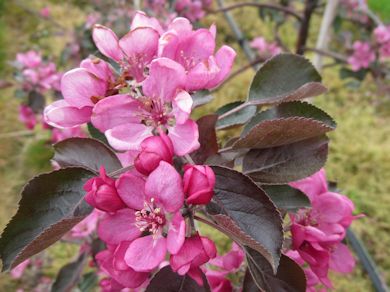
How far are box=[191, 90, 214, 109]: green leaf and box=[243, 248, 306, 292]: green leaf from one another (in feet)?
0.75

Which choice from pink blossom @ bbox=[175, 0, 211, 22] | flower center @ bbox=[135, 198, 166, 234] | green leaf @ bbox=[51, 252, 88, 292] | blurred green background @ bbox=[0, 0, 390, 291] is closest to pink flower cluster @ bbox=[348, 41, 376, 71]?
blurred green background @ bbox=[0, 0, 390, 291]

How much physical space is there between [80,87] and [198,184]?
19cm

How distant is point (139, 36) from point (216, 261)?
421mm

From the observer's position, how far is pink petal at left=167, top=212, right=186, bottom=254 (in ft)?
1.81

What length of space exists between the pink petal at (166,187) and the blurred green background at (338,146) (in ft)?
5.07

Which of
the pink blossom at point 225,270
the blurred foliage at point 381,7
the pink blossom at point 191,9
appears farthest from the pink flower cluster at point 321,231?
the blurred foliage at point 381,7

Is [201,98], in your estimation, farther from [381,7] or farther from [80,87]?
[381,7]

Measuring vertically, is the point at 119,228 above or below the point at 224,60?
below

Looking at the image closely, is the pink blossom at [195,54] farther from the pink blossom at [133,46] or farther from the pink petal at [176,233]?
the pink petal at [176,233]

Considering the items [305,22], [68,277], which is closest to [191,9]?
[305,22]

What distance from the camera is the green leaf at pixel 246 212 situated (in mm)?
567

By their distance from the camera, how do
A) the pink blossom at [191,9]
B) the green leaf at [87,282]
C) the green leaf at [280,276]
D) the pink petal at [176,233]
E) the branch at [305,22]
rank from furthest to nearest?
the pink blossom at [191,9] < the branch at [305,22] < the green leaf at [87,282] < the green leaf at [280,276] < the pink petal at [176,233]

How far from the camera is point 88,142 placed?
717 mm

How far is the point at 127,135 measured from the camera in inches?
24.4
